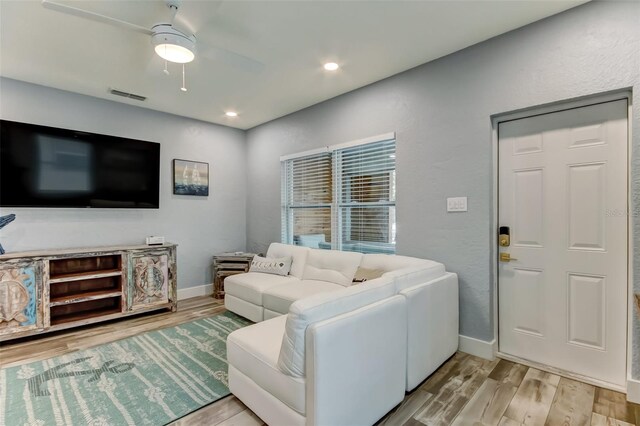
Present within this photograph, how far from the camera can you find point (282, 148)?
448 cm

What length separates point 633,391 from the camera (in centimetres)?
193

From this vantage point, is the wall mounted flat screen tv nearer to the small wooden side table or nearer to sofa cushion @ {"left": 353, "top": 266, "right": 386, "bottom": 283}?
the small wooden side table

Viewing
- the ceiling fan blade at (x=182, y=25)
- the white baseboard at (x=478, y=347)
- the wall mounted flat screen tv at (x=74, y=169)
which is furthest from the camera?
the wall mounted flat screen tv at (x=74, y=169)

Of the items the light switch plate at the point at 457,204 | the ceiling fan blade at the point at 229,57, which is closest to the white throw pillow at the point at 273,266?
the light switch plate at the point at 457,204

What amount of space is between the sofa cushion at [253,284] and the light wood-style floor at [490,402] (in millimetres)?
1259

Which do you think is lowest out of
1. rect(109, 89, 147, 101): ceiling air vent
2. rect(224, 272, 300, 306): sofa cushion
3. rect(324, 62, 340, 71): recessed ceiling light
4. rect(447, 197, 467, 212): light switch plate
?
rect(224, 272, 300, 306): sofa cushion

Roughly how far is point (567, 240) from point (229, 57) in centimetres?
293

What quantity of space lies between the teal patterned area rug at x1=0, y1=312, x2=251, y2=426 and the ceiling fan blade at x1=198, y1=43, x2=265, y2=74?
95.7 inches

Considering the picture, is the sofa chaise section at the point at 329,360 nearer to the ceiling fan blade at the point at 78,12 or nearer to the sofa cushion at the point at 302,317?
the sofa cushion at the point at 302,317

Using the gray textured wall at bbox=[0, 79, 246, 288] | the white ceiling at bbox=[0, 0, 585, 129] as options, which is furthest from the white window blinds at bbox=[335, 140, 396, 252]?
the gray textured wall at bbox=[0, 79, 246, 288]

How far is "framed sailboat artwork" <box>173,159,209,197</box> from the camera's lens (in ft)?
14.3

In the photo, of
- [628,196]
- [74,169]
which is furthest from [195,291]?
[628,196]

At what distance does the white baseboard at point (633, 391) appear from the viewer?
1.92 m

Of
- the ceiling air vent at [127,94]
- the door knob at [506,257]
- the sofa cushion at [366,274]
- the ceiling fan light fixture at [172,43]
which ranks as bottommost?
the sofa cushion at [366,274]
